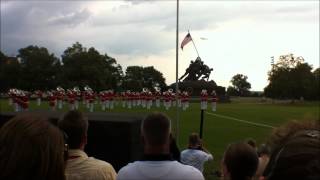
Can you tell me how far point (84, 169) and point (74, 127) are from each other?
340mm

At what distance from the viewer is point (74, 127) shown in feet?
16.1

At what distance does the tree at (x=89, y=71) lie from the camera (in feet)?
350

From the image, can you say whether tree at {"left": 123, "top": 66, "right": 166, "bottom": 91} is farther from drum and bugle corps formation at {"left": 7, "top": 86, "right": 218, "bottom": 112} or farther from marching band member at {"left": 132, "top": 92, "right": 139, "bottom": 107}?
marching band member at {"left": 132, "top": 92, "right": 139, "bottom": 107}

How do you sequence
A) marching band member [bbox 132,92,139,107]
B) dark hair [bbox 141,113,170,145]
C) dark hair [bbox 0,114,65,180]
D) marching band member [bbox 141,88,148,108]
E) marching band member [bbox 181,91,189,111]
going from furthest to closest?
marching band member [bbox 132,92,139,107], marching band member [bbox 141,88,148,108], marching band member [bbox 181,91,189,111], dark hair [bbox 141,113,170,145], dark hair [bbox 0,114,65,180]

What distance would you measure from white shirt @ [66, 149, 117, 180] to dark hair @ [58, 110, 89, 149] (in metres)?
0.07

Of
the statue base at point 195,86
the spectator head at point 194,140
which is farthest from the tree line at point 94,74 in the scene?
the spectator head at point 194,140

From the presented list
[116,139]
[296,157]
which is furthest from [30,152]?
[116,139]

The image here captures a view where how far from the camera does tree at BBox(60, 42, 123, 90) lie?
106562 millimetres

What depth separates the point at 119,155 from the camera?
28.1 feet

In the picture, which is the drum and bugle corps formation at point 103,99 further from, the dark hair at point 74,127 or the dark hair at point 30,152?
the dark hair at point 30,152

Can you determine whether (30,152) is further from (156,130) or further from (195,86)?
(195,86)

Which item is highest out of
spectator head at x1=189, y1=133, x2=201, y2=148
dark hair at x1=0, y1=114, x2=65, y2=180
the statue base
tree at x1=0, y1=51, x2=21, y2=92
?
tree at x1=0, y1=51, x2=21, y2=92

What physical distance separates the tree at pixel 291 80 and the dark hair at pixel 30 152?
11541 centimetres

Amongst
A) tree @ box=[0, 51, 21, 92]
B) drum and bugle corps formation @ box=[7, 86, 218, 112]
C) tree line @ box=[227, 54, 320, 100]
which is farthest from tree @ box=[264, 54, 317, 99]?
drum and bugle corps formation @ box=[7, 86, 218, 112]
